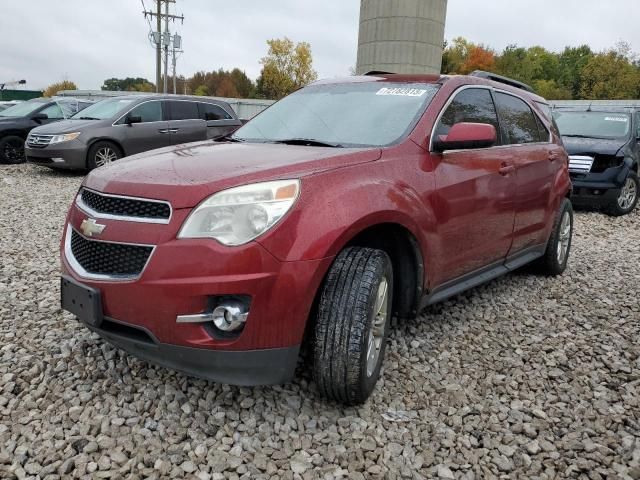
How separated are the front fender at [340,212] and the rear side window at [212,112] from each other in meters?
8.75

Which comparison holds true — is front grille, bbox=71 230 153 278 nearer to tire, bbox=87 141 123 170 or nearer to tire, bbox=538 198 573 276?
tire, bbox=538 198 573 276

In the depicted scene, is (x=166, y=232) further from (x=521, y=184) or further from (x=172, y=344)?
(x=521, y=184)

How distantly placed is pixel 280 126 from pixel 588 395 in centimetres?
233

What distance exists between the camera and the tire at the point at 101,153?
30.7 ft

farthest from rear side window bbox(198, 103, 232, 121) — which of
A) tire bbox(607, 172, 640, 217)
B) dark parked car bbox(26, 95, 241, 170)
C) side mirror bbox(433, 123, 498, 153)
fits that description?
side mirror bbox(433, 123, 498, 153)

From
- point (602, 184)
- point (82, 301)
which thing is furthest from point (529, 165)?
point (602, 184)

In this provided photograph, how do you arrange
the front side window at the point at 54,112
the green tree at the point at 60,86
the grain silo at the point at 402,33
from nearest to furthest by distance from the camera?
the front side window at the point at 54,112, the grain silo at the point at 402,33, the green tree at the point at 60,86

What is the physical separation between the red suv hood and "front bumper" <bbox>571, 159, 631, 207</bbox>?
653cm

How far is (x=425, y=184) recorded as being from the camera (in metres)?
2.79

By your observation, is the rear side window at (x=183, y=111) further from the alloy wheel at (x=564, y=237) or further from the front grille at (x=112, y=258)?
the front grille at (x=112, y=258)

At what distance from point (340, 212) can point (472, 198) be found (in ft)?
3.93

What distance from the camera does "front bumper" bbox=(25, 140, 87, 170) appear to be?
30.1ft

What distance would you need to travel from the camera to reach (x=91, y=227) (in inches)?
91.4

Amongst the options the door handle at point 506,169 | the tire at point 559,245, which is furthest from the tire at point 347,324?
the tire at point 559,245
